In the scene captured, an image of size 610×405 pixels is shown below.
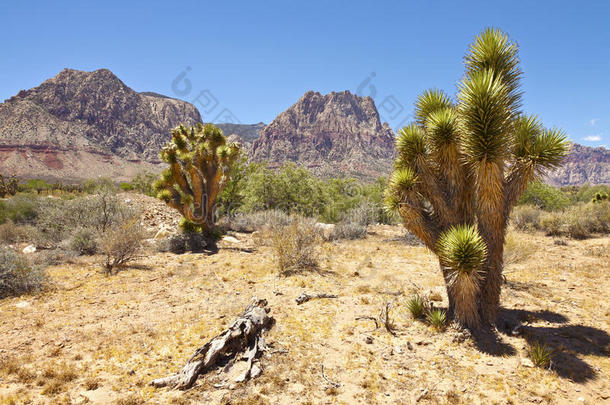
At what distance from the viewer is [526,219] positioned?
1575 centimetres

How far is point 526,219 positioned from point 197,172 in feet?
54.6

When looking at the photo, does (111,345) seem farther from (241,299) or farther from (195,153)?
(195,153)

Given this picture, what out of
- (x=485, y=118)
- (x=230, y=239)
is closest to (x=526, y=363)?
(x=485, y=118)

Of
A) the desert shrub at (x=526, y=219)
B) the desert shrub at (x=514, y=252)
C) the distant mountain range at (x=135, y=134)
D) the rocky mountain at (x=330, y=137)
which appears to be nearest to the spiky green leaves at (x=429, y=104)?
the desert shrub at (x=514, y=252)

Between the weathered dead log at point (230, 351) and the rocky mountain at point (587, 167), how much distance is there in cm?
18061

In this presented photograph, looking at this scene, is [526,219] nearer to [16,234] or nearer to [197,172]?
[197,172]

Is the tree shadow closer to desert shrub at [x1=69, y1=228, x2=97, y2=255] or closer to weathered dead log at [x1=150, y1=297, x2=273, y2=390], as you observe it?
weathered dead log at [x1=150, y1=297, x2=273, y2=390]

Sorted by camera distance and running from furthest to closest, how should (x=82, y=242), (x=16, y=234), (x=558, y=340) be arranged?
(x=16, y=234) < (x=82, y=242) < (x=558, y=340)

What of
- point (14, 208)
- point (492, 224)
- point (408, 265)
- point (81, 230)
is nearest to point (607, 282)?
point (408, 265)

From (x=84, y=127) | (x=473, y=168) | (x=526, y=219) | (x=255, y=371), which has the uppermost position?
(x=84, y=127)

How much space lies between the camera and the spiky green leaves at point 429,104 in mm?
5668

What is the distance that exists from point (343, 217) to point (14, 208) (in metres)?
16.6

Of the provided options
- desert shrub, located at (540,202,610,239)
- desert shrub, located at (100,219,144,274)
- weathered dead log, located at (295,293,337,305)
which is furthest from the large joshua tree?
desert shrub, located at (540,202,610,239)

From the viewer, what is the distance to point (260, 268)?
30.0 ft
